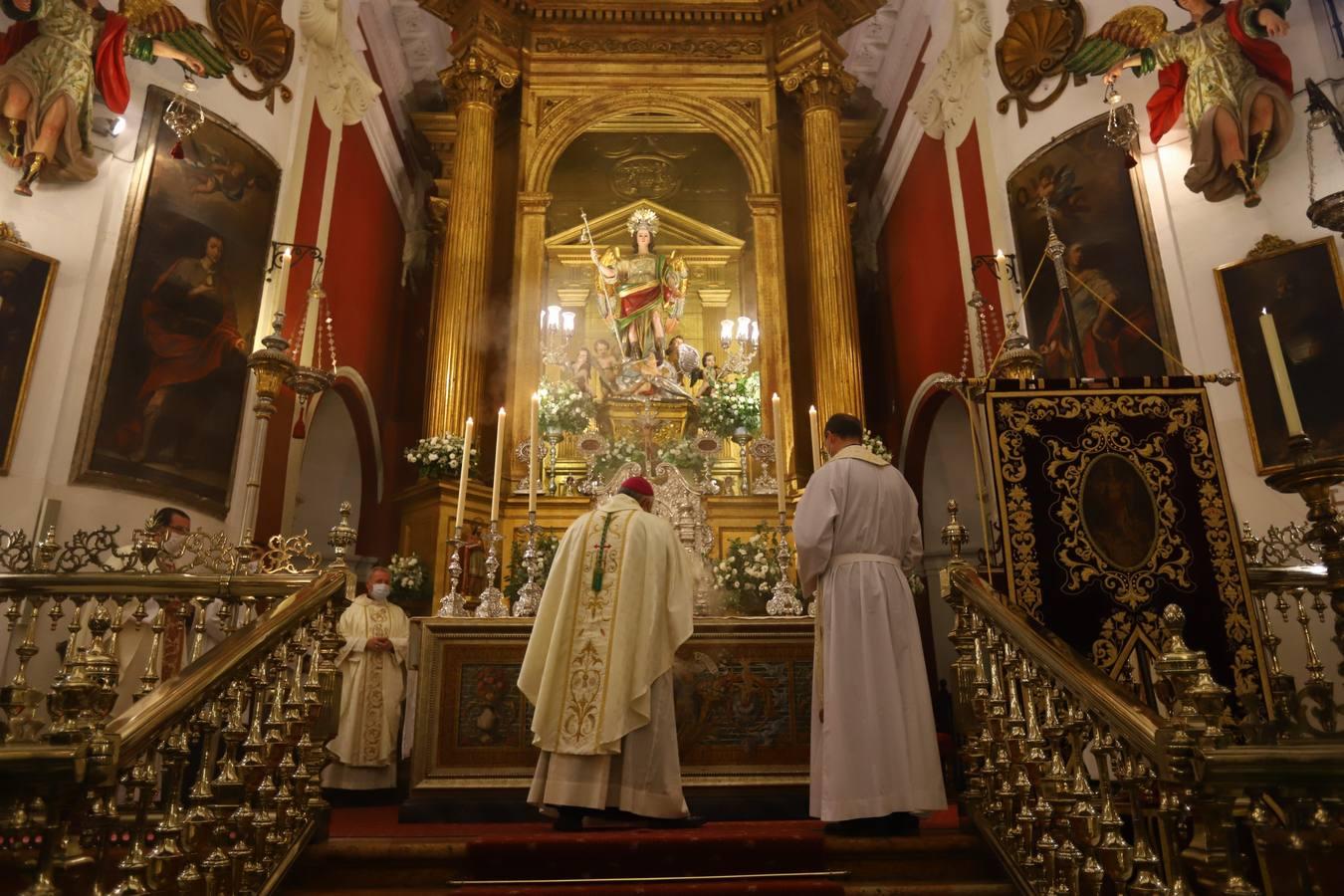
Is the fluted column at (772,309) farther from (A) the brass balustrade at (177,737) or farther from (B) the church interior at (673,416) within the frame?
(A) the brass balustrade at (177,737)

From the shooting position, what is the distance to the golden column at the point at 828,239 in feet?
30.8

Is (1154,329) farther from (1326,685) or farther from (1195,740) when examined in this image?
(1195,740)

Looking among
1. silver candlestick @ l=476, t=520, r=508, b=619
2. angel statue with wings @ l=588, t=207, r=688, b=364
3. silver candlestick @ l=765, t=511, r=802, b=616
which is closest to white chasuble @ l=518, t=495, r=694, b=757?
silver candlestick @ l=476, t=520, r=508, b=619

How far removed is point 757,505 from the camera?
346 inches

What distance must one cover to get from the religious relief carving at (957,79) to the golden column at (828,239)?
3.06 ft

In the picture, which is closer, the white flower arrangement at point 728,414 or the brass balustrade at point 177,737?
the brass balustrade at point 177,737

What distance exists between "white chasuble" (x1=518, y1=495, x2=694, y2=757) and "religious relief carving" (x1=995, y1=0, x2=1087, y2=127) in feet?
17.9

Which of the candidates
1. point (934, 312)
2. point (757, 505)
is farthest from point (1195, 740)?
point (934, 312)

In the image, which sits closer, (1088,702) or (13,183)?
(1088,702)

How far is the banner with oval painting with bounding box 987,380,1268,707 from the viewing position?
3.92 metres

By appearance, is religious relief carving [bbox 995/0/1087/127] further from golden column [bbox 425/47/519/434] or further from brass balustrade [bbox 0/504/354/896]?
brass balustrade [bbox 0/504/354/896]

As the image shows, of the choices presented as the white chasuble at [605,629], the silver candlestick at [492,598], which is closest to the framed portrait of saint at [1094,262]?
the white chasuble at [605,629]

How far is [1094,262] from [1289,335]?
155 cm

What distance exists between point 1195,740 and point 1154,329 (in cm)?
488
